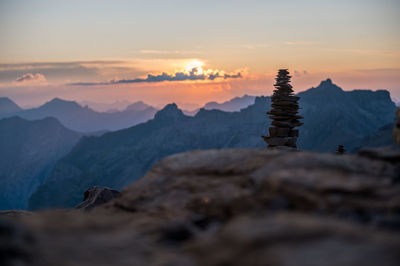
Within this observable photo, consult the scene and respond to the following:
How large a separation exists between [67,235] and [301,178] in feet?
15.0

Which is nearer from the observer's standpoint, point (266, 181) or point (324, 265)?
point (324, 265)

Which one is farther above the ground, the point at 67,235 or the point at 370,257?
the point at 370,257

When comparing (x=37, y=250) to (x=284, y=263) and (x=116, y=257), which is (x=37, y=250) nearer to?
(x=116, y=257)

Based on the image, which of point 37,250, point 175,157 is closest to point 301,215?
point 37,250

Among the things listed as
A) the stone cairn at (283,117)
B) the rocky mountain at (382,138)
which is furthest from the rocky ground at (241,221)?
the rocky mountain at (382,138)

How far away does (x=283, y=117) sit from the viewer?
31.4 m

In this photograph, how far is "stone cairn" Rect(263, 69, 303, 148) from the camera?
30.8 metres

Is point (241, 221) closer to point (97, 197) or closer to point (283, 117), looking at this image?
point (97, 197)

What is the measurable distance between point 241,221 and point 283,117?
2652 centimetres

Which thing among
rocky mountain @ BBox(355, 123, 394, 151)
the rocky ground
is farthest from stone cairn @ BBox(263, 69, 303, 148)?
→ rocky mountain @ BBox(355, 123, 394, 151)

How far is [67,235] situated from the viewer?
6207mm

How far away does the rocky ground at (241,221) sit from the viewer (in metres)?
4.93

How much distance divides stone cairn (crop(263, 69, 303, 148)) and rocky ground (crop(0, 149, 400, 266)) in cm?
2161

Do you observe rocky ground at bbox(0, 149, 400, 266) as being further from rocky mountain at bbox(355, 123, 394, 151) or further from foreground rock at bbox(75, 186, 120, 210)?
rocky mountain at bbox(355, 123, 394, 151)
